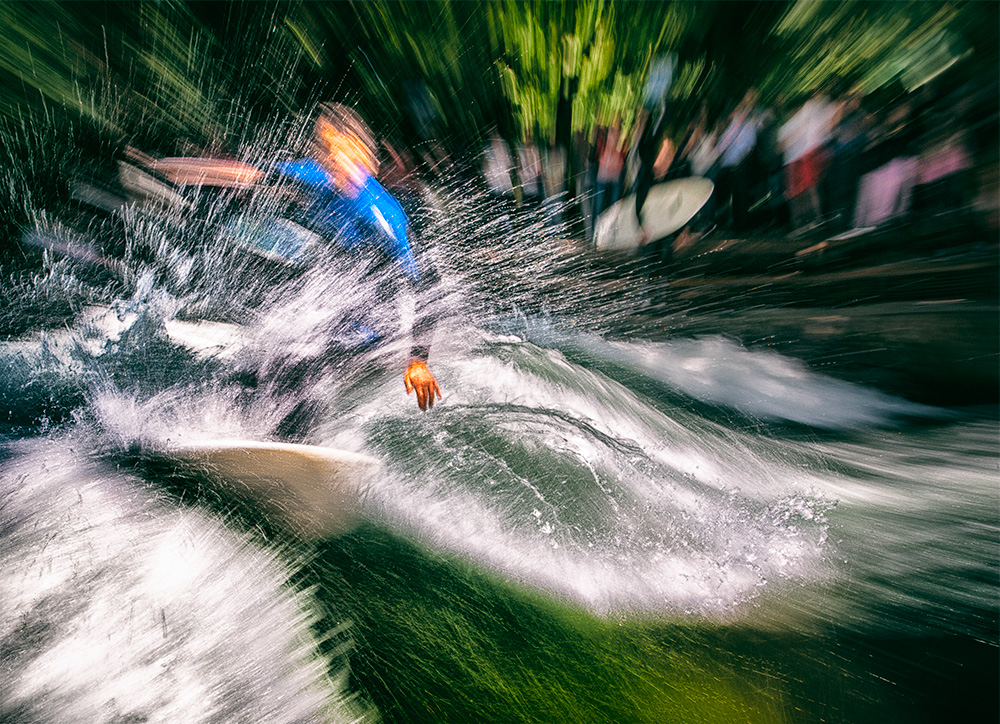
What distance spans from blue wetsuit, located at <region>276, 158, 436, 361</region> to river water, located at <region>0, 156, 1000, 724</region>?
10 centimetres

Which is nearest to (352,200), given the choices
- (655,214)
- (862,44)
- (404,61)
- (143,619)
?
(404,61)

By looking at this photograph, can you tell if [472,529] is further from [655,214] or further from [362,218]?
[655,214]

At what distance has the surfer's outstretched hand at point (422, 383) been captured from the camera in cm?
101

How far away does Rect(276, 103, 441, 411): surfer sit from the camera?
41.4 inches

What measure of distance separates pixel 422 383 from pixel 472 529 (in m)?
0.39

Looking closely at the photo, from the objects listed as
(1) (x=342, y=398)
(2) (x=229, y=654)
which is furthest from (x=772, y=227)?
(2) (x=229, y=654)

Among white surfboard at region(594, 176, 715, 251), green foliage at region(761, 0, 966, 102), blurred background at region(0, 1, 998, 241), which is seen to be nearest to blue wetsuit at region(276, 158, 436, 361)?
blurred background at region(0, 1, 998, 241)

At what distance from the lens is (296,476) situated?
2.93 ft

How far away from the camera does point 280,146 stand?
120cm

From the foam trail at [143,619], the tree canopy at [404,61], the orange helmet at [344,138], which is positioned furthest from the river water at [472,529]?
the tree canopy at [404,61]

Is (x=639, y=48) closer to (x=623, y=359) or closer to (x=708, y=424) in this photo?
(x=623, y=359)

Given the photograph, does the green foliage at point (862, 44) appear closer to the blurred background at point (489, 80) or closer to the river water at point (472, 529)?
the blurred background at point (489, 80)

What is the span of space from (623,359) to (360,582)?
2.97 ft

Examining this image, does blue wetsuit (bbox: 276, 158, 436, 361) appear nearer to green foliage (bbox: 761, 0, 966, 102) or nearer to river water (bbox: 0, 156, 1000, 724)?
river water (bbox: 0, 156, 1000, 724)
